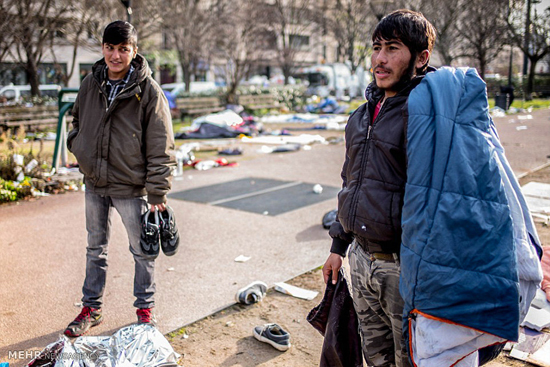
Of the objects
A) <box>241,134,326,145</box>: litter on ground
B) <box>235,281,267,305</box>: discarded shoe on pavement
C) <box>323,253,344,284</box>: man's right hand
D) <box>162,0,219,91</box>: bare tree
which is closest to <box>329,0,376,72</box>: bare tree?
<box>162,0,219,91</box>: bare tree

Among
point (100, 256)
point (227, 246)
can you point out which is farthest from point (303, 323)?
point (227, 246)

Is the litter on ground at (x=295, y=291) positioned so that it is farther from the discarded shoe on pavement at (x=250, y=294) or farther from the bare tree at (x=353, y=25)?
the bare tree at (x=353, y=25)

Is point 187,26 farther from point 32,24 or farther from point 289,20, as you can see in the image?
point 289,20

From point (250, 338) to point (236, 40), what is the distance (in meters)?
22.9

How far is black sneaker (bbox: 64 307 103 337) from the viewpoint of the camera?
12.5ft

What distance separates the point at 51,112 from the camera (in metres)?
Result: 16.5

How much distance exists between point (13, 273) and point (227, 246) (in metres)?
2.10

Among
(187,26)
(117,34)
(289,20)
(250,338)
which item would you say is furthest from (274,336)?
(289,20)

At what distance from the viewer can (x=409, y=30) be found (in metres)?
2.21

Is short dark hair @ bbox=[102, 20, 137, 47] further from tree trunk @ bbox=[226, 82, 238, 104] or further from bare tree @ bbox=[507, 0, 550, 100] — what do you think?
bare tree @ bbox=[507, 0, 550, 100]

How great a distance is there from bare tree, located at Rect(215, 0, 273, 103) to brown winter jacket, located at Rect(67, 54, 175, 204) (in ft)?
61.2

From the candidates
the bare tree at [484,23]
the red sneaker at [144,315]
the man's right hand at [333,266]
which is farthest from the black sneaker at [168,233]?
the bare tree at [484,23]

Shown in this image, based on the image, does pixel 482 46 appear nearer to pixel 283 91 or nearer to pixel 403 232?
pixel 283 91

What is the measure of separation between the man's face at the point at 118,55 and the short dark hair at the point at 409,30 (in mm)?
1957
